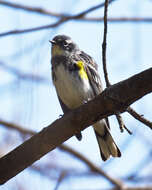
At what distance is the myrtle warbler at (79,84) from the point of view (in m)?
4.14

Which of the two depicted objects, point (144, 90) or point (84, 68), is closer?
point (144, 90)

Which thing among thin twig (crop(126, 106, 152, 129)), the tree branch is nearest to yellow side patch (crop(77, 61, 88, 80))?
the tree branch

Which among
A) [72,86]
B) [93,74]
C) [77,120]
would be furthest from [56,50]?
[77,120]

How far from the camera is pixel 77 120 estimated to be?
Result: 9.24 feet

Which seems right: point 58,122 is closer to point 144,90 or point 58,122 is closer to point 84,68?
A: point 144,90

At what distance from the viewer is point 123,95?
2605 mm

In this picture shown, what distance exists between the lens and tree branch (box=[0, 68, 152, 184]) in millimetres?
2545

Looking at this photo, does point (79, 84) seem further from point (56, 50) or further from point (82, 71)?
point (56, 50)

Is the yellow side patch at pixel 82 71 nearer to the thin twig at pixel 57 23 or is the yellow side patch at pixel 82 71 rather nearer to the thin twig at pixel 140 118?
the thin twig at pixel 57 23

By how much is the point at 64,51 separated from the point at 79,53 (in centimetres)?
19

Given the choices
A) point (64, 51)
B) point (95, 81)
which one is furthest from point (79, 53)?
point (95, 81)

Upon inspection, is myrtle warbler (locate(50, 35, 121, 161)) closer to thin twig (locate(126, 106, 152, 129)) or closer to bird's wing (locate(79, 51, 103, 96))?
bird's wing (locate(79, 51, 103, 96))

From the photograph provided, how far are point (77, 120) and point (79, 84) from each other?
136cm

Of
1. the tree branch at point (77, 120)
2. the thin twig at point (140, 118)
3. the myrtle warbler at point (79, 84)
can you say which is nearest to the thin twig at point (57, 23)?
the myrtle warbler at point (79, 84)
